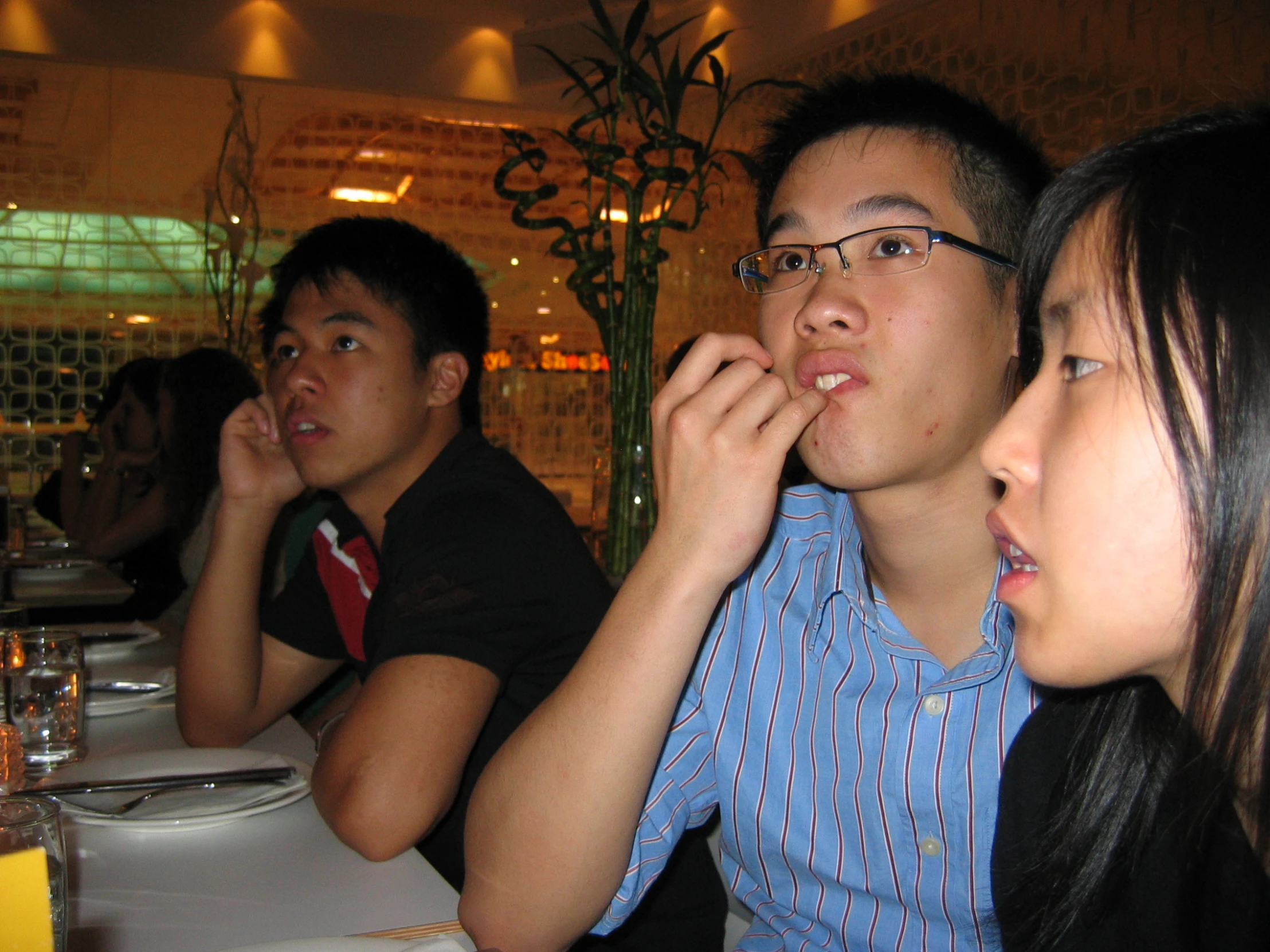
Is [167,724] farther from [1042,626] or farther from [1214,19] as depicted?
[1214,19]

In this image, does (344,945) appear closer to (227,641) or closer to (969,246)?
(969,246)

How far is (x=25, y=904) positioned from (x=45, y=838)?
15 cm

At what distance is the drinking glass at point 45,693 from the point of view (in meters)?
1.55

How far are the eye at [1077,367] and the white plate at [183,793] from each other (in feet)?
3.60

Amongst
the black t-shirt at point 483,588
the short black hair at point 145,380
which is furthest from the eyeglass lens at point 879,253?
the short black hair at point 145,380

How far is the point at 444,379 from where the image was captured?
2068mm

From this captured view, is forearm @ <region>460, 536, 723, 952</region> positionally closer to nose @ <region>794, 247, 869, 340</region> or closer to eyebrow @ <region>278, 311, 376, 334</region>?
nose @ <region>794, 247, 869, 340</region>

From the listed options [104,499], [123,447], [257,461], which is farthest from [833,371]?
[104,499]

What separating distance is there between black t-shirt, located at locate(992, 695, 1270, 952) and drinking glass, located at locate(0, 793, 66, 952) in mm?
888

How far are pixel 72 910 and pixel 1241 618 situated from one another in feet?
3.71

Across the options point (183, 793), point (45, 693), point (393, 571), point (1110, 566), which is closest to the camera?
point (1110, 566)

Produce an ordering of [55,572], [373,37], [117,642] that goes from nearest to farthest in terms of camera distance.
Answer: [117,642], [55,572], [373,37]

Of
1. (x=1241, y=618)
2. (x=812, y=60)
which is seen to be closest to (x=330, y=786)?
(x=1241, y=618)

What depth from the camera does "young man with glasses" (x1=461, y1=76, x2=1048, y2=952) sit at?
3.69 ft
